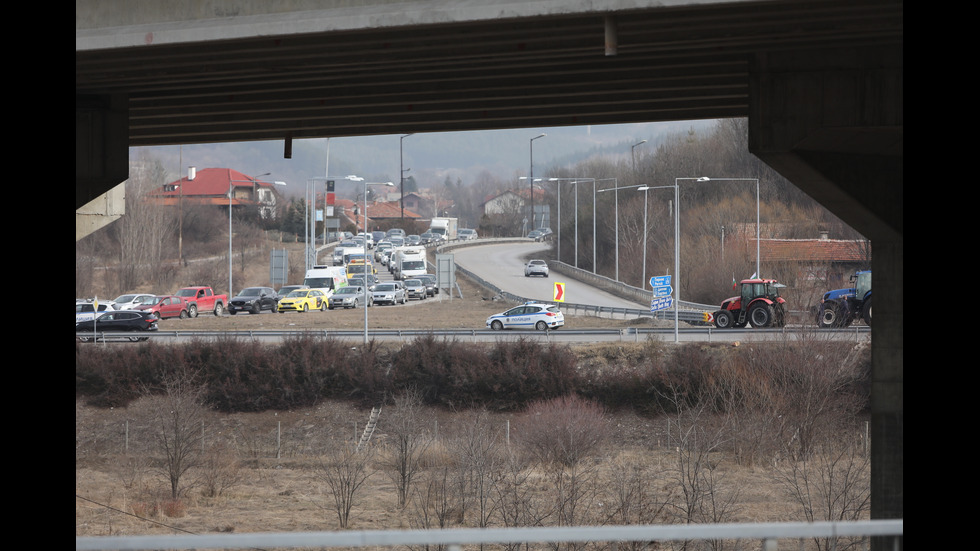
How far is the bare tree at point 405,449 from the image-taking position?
28375 mm

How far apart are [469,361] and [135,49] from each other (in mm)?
28836

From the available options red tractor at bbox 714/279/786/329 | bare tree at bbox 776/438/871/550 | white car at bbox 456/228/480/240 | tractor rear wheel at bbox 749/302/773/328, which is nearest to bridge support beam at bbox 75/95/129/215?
bare tree at bbox 776/438/871/550

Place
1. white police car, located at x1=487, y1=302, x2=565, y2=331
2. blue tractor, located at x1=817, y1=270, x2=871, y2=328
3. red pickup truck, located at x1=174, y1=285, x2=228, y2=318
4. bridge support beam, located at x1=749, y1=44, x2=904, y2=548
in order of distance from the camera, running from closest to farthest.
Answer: bridge support beam, located at x1=749, y1=44, x2=904, y2=548, blue tractor, located at x1=817, y1=270, x2=871, y2=328, white police car, located at x1=487, y1=302, x2=565, y2=331, red pickup truck, located at x1=174, y1=285, x2=228, y2=318

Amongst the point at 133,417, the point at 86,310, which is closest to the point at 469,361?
the point at 133,417

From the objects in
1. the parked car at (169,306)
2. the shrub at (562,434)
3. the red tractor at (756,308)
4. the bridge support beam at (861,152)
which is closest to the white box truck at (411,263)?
the parked car at (169,306)

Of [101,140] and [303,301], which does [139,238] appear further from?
[101,140]

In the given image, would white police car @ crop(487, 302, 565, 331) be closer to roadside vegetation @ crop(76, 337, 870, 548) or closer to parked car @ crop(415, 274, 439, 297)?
roadside vegetation @ crop(76, 337, 870, 548)

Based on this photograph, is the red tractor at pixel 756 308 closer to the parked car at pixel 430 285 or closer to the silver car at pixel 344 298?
the silver car at pixel 344 298

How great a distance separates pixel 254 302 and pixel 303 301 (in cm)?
304

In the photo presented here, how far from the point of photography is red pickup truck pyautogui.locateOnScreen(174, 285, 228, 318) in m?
57.0

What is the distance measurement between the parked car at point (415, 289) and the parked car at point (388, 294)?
84.9 inches

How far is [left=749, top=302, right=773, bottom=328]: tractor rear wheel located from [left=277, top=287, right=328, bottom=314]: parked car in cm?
2848
